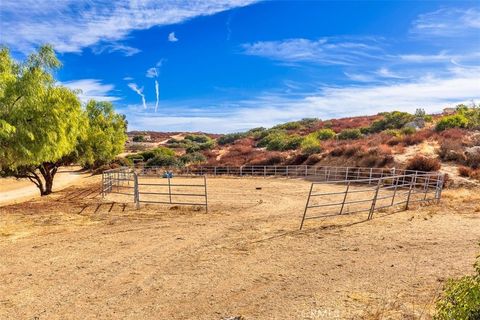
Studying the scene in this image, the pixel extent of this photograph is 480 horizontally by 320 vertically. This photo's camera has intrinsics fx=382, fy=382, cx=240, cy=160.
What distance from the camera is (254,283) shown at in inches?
290

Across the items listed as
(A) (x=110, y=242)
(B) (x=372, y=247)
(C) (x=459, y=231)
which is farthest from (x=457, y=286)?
(A) (x=110, y=242)

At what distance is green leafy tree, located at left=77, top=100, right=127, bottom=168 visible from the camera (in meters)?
26.0

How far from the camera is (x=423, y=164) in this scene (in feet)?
80.9

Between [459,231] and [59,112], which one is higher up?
[59,112]

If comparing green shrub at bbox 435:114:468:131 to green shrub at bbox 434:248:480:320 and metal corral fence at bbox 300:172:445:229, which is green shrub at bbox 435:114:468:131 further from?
green shrub at bbox 434:248:480:320

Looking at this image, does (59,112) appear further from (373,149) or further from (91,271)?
(373,149)

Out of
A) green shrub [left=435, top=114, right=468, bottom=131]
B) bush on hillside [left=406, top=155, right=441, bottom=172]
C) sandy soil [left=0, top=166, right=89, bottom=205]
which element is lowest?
sandy soil [left=0, top=166, right=89, bottom=205]

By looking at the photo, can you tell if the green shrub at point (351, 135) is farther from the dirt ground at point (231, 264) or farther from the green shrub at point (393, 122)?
the dirt ground at point (231, 264)

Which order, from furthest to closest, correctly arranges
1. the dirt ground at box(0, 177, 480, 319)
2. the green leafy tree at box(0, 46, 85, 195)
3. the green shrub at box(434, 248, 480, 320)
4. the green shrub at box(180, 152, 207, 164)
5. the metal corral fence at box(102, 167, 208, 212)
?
the green shrub at box(180, 152, 207, 164) → the metal corral fence at box(102, 167, 208, 212) → the green leafy tree at box(0, 46, 85, 195) → the dirt ground at box(0, 177, 480, 319) → the green shrub at box(434, 248, 480, 320)

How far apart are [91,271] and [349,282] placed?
5420mm

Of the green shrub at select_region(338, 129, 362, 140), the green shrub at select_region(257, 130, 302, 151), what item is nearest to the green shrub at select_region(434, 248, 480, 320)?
the green shrub at select_region(257, 130, 302, 151)

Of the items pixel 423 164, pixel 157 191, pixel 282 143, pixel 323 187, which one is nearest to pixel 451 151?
pixel 423 164

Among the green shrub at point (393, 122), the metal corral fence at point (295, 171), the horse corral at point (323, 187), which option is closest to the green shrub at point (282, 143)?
the metal corral fence at point (295, 171)

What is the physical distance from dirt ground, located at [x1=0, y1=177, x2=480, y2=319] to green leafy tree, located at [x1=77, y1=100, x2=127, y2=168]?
11.9 meters
